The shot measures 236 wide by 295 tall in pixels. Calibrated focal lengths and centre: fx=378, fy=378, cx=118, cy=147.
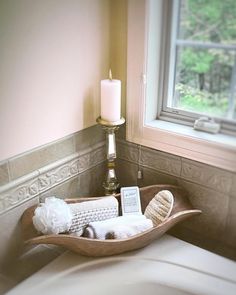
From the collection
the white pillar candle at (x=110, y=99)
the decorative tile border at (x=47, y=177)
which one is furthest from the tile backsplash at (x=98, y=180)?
the white pillar candle at (x=110, y=99)

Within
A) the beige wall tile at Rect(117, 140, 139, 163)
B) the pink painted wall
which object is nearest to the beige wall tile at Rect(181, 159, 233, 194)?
the beige wall tile at Rect(117, 140, 139, 163)

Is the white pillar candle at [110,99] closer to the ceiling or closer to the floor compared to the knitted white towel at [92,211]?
closer to the ceiling

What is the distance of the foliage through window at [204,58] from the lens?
1385 millimetres

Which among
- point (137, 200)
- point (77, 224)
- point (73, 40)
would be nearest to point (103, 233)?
point (77, 224)

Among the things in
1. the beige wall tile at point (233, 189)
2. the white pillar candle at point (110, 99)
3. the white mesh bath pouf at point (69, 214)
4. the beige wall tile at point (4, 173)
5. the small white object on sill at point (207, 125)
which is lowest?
the white mesh bath pouf at point (69, 214)

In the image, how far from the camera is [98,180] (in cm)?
172

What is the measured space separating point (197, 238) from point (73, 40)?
3.09 ft

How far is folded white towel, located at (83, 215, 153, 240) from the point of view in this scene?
1344 mm

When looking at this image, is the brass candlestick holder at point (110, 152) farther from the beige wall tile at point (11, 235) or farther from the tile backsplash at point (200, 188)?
the beige wall tile at point (11, 235)

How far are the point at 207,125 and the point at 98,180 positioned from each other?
547mm

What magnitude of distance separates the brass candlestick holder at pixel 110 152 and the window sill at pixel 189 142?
0.36 ft

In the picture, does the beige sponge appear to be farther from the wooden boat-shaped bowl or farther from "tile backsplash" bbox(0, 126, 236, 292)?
"tile backsplash" bbox(0, 126, 236, 292)

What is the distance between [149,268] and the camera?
4.36 ft

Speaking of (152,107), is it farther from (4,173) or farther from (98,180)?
(4,173)
